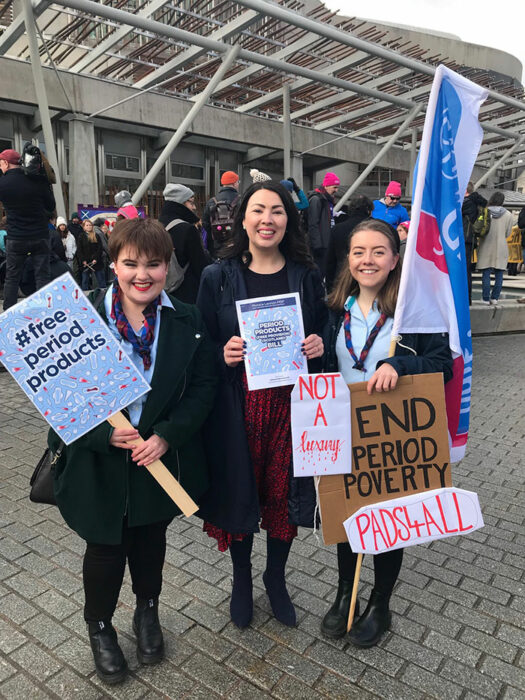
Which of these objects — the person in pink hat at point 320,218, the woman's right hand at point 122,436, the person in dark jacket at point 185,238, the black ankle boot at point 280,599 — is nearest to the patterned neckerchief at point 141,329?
the woman's right hand at point 122,436

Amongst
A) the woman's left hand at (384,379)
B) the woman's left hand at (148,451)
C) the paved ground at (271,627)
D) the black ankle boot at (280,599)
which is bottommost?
the paved ground at (271,627)

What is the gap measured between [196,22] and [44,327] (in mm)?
12716

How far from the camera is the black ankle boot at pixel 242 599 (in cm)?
254

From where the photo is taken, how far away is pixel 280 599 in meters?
2.60

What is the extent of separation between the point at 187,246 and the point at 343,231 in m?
2.70

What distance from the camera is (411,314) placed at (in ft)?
7.43

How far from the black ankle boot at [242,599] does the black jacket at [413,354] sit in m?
0.99

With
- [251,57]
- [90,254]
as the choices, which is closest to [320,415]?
[90,254]

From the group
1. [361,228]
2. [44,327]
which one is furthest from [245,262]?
[44,327]

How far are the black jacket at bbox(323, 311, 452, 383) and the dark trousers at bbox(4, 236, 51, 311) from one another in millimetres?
5180

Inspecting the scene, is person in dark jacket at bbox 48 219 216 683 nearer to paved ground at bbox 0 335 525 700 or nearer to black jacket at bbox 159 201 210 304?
paved ground at bbox 0 335 525 700

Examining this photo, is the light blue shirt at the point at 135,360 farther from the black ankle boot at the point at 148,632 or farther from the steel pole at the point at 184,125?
the steel pole at the point at 184,125

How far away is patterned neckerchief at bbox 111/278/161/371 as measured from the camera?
214 cm

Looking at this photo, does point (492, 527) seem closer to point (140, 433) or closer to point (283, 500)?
point (283, 500)
